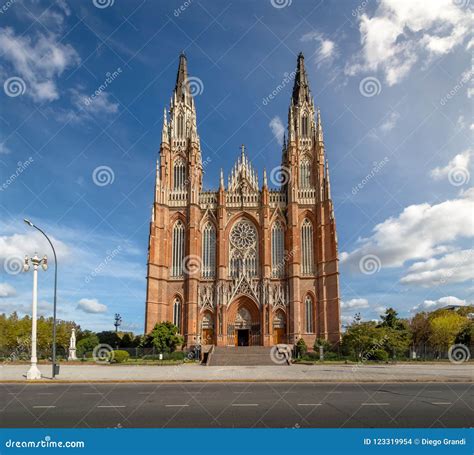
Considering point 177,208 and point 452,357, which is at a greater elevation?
point 177,208

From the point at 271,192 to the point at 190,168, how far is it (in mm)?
11239

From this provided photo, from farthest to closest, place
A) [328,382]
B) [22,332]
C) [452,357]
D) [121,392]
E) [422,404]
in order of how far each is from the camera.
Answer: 1. [22,332]
2. [452,357]
3. [328,382]
4. [121,392]
5. [422,404]

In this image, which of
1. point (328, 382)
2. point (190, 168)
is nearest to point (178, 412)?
point (328, 382)

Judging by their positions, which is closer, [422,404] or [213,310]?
[422,404]

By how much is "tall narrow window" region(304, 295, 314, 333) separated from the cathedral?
123mm

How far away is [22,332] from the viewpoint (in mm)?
60438

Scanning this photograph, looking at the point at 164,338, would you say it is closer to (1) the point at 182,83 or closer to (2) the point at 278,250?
(2) the point at 278,250

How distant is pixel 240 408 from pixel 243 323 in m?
41.5

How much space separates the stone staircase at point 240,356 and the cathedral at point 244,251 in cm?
430

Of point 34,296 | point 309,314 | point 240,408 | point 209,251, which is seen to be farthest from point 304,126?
point 240,408

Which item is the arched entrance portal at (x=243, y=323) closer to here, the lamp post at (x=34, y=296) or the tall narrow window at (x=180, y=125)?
the tall narrow window at (x=180, y=125)

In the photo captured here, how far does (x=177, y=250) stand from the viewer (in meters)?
54.8

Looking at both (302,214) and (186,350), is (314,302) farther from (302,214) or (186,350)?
(186,350)

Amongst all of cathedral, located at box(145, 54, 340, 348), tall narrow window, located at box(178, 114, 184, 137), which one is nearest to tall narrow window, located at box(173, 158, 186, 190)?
cathedral, located at box(145, 54, 340, 348)
